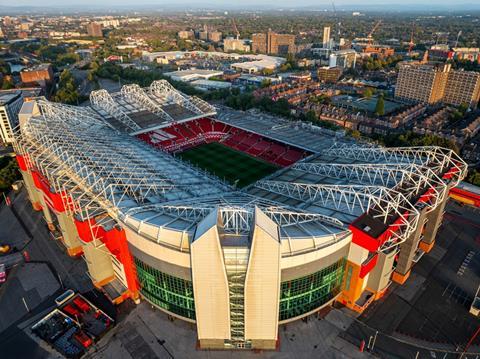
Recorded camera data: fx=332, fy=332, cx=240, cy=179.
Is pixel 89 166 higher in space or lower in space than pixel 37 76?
higher

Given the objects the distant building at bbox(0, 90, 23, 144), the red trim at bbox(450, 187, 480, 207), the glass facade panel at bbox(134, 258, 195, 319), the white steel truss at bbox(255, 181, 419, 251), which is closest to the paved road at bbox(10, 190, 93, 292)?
the glass facade panel at bbox(134, 258, 195, 319)

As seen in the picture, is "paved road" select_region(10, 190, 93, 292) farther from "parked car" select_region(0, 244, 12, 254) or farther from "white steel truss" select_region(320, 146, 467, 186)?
"white steel truss" select_region(320, 146, 467, 186)

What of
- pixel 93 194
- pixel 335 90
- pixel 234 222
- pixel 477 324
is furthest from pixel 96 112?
pixel 335 90

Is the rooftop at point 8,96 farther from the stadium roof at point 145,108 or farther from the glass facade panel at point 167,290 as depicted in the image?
the glass facade panel at point 167,290

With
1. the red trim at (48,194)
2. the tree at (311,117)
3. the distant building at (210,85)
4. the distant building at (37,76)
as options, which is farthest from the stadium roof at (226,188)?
the distant building at (210,85)

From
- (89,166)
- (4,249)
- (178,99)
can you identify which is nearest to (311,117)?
(178,99)

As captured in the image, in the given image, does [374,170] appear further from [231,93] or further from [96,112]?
[231,93]

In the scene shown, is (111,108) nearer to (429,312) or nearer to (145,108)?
(145,108)
